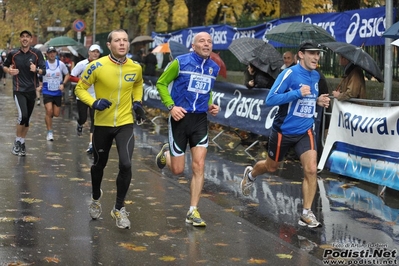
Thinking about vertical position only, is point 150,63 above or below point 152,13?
below

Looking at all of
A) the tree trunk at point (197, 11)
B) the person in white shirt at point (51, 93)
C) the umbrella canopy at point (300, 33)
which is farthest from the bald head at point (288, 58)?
the tree trunk at point (197, 11)

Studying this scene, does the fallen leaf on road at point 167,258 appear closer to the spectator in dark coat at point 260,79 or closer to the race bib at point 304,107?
the race bib at point 304,107

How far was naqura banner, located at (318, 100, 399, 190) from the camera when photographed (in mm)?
10852

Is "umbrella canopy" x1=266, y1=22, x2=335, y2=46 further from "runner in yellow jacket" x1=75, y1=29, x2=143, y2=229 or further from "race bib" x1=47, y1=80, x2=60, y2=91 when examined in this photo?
"runner in yellow jacket" x1=75, y1=29, x2=143, y2=229

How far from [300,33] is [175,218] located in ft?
20.6

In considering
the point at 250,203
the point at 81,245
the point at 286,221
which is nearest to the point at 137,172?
the point at 250,203

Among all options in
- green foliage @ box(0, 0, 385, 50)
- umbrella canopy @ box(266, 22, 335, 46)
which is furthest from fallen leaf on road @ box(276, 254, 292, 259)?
green foliage @ box(0, 0, 385, 50)

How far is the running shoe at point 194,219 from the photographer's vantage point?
8517 mm

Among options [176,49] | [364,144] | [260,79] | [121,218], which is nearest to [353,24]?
[260,79]

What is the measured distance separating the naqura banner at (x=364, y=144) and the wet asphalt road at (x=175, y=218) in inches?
9.1

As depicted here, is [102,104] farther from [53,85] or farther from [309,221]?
[53,85]

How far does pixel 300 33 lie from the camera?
1437cm

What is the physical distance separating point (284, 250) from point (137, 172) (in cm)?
520

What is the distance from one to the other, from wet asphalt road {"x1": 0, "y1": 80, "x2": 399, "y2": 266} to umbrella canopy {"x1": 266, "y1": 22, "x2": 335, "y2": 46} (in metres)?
2.11
